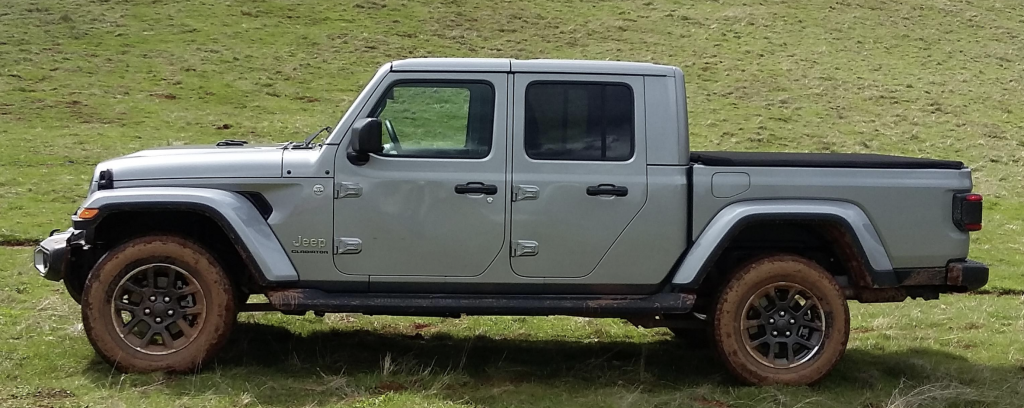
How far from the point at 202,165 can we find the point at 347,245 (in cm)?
107

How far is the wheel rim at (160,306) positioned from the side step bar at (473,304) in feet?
1.64

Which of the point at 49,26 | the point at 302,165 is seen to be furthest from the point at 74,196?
the point at 49,26

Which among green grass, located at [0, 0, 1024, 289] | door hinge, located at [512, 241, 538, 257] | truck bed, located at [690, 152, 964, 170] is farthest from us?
green grass, located at [0, 0, 1024, 289]

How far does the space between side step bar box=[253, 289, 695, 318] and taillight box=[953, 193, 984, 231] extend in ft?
6.01

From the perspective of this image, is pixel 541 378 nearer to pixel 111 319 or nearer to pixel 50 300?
pixel 111 319

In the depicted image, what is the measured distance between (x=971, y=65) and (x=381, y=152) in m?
31.5

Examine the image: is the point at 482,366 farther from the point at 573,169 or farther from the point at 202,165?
the point at 202,165

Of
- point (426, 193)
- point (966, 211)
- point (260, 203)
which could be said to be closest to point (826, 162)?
point (966, 211)

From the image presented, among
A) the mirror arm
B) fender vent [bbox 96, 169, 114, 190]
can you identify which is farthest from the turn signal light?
the mirror arm

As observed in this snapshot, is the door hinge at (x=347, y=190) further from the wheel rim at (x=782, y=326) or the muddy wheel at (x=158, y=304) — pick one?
the wheel rim at (x=782, y=326)

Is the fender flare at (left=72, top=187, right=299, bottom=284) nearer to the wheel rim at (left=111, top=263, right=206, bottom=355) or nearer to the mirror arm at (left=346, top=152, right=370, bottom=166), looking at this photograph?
the wheel rim at (left=111, top=263, right=206, bottom=355)

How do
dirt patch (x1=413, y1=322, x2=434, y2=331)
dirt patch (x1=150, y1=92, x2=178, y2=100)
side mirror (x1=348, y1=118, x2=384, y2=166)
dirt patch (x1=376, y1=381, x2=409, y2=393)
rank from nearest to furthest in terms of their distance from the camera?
side mirror (x1=348, y1=118, x2=384, y2=166) < dirt patch (x1=376, y1=381, x2=409, y2=393) < dirt patch (x1=413, y1=322, x2=434, y2=331) < dirt patch (x1=150, y1=92, x2=178, y2=100)

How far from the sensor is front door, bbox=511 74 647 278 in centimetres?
620

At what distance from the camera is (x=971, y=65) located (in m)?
32.6
